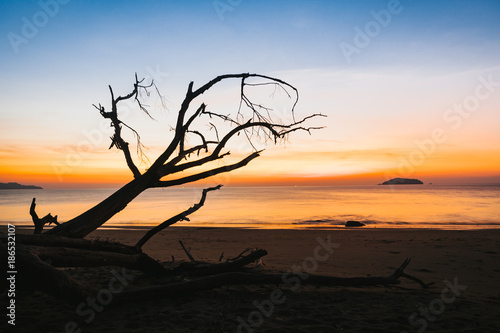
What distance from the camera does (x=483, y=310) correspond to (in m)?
5.32

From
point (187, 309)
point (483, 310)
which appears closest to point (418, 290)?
point (483, 310)

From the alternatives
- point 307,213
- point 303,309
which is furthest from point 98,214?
point 307,213

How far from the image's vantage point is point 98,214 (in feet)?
19.0

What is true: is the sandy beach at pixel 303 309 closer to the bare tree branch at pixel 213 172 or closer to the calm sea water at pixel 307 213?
the bare tree branch at pixel 213 172

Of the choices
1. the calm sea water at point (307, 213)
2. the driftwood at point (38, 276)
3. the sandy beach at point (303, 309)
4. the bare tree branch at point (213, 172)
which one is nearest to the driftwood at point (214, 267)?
the sandy beach at point (303, 309)

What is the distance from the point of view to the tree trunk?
18.5ft

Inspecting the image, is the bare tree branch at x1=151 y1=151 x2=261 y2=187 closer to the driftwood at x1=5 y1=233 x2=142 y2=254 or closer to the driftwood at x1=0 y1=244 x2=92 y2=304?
the driftwood at x1=5 y1=233 x2=142 y2=254

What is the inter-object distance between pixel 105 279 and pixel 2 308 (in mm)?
1995

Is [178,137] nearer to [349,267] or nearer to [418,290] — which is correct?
[418,290]

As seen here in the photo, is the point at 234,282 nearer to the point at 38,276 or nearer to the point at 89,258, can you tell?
the point at 89,258

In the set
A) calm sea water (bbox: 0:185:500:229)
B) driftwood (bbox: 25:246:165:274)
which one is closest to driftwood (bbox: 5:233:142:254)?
driftwood (bbox: 25:246:165:274)

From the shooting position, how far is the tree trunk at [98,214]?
5.65 metres

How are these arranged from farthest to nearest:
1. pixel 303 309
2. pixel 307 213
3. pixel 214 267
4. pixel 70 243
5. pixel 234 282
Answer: pixel 307 213 → pixel 214 267 → pixel 234 282 → pixel 70 243 → pixel 303 309

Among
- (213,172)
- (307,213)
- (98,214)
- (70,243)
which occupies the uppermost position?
(213,172)
